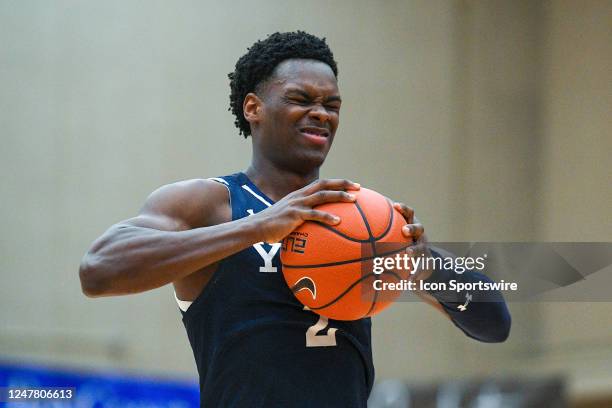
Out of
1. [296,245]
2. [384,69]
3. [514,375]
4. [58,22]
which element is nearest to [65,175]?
[58,22]

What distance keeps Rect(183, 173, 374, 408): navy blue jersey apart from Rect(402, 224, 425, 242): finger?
425mm

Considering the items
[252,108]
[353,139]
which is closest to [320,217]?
[252,108]

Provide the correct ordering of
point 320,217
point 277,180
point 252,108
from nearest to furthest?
point 320,217, point 277,180, point 252,108

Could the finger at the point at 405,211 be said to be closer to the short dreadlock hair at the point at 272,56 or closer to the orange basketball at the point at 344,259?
the orange basketball at the point at 344,259

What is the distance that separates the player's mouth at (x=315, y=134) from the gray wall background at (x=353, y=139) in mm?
4656

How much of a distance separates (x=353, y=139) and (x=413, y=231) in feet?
17.9

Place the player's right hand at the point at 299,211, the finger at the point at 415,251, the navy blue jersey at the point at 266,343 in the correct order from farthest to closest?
the navy blue jersey at the point at 266,343 → the finger at the point at 415,251 → the player's right hand at the point at 299,211

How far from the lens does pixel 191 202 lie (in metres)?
3.15

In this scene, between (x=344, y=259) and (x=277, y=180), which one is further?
(x=277, y=180)

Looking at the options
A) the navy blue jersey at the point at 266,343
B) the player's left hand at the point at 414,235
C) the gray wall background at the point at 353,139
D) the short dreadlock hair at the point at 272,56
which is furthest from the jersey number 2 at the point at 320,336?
the gray wall background at the point at 353,139

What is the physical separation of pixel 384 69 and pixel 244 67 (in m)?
4.97

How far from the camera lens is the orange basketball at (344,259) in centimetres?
288

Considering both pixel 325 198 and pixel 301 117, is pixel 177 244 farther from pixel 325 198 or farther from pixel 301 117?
Result: pixel 301 117

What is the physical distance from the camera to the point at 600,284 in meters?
6.03
